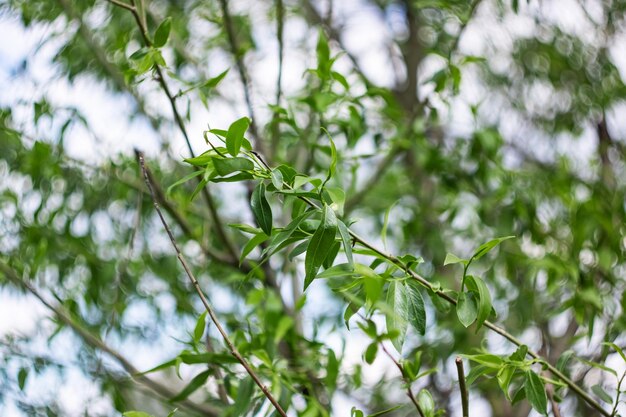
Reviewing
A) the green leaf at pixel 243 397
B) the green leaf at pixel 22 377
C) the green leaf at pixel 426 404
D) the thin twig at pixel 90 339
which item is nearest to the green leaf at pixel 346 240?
the green leaf at pixel 426 404

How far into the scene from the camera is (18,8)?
5.40ft

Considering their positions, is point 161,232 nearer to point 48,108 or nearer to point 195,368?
point 195,368

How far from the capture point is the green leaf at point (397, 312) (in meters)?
0.80

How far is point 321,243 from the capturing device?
774 millimetres

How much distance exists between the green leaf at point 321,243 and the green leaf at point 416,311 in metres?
0.11

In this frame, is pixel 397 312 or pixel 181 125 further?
pixel 181 125

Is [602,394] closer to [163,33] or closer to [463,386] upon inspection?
[463,386]

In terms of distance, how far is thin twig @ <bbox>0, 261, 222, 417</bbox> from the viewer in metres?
1.32

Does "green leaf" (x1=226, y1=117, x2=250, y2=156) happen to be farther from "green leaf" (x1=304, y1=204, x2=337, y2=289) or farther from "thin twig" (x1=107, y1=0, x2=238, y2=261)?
"thin twig" (x1=107, y1=0, x2=238, y2=261)

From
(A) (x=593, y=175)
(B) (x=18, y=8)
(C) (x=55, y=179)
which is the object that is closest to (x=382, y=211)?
(A) (x=593, y=175)

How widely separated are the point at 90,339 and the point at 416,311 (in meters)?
0.75

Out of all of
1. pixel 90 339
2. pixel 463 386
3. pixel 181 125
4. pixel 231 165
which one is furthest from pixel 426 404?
pixel 90 339

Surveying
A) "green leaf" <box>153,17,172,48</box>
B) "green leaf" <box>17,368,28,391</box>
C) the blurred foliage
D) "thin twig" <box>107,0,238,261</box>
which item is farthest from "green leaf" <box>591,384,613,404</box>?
"green leaf" <box>17,368,28,391</box>

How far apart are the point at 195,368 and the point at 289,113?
2.46ft
